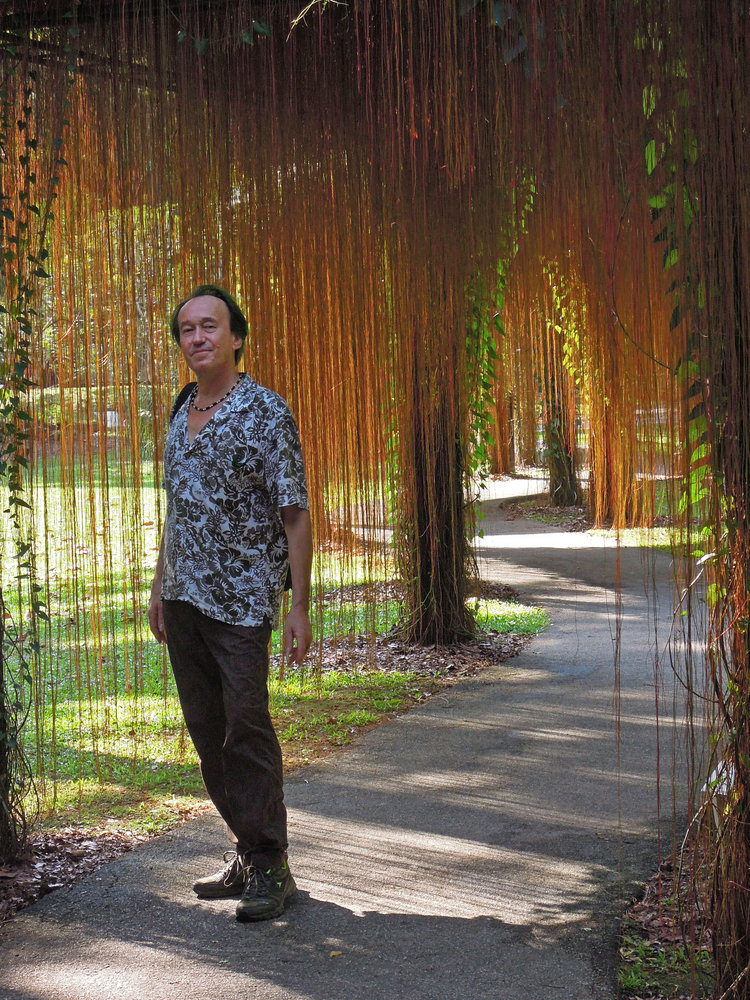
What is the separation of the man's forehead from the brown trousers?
0.77 metres

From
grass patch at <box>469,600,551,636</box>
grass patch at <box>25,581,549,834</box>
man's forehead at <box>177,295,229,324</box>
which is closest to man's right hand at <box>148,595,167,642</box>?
grass patch at <box>25,581,549,834</box>

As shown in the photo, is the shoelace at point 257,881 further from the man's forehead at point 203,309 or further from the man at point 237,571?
the man's forehead at point 203,309

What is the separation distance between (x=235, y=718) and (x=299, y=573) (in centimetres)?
41

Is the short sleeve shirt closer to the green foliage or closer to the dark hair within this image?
the dark hair

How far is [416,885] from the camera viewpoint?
291 centimetres

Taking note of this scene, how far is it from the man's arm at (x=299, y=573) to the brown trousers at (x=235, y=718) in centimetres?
10

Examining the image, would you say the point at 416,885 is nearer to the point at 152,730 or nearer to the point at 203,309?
the point at 203,309

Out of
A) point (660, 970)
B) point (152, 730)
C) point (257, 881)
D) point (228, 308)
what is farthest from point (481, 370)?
point (660, 970)

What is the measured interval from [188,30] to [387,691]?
3.56 metres

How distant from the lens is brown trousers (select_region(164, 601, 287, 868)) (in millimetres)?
2658

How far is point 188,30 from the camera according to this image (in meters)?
2.81

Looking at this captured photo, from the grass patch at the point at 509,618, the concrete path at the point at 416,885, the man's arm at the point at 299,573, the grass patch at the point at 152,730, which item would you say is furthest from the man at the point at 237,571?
the grass patch at the point at 509,618

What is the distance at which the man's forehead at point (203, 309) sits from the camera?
9.10ft

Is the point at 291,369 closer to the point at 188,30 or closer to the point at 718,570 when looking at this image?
the point at 188,30
